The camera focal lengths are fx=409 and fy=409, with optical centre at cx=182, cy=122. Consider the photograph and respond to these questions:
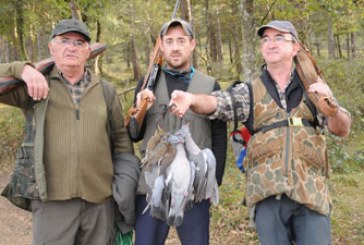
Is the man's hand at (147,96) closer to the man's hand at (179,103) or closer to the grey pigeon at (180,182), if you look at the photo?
Answer: the man's hand at (179,103)

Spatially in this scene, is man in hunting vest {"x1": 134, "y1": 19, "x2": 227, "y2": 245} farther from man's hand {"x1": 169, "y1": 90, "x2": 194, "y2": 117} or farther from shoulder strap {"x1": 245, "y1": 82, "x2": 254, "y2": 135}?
man's hand {"x1": 169, "y1": 90, "x2": 194, "y2": 117}

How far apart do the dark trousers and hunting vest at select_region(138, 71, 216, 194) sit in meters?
0.24

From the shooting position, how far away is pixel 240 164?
330cm

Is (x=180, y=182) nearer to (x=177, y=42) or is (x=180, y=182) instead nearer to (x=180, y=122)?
(x=180, y=122)

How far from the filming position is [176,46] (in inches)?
125

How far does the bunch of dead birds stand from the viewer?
2.68m

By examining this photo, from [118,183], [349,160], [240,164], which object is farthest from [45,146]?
[349,160]

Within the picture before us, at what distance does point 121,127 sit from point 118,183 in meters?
0.46

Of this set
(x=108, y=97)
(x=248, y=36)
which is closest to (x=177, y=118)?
(x=108, y=97)

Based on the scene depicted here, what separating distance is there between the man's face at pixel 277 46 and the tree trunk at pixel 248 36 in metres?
4.37

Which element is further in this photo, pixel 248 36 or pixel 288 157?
pixel 248 36

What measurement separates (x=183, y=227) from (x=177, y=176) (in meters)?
0.80

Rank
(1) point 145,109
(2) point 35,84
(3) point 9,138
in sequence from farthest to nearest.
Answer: (3) point 9,138, (1) point 145,109, (2) point 35,84

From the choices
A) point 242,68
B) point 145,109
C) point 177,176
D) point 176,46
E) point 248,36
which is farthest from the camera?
point 242,68
